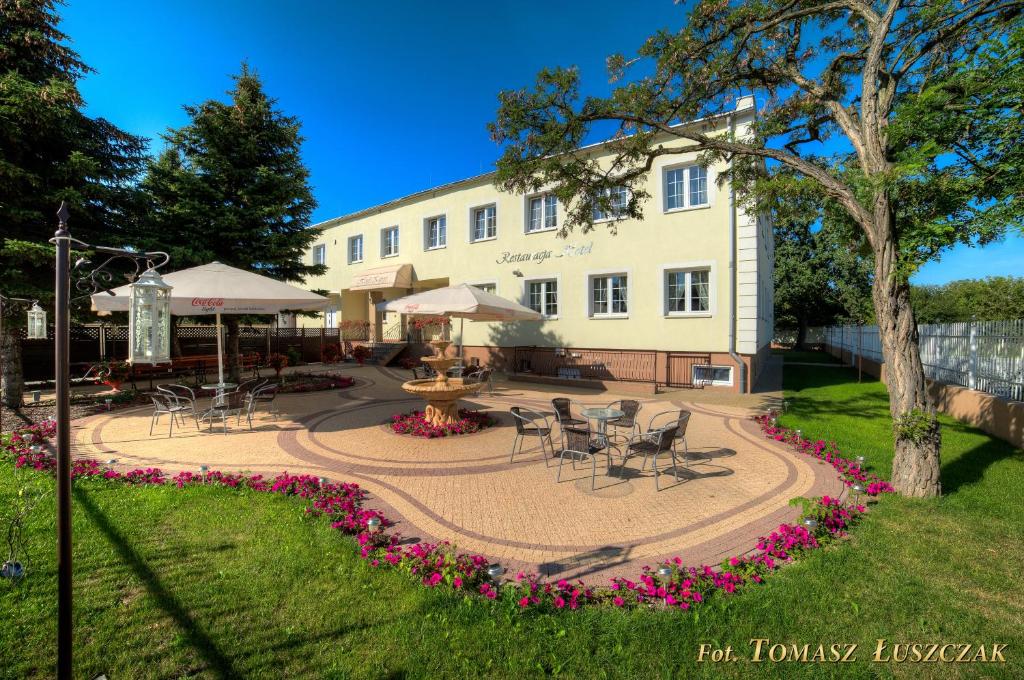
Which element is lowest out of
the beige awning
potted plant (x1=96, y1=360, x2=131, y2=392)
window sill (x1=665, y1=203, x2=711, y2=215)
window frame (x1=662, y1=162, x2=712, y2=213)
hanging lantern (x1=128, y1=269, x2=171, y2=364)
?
potted plant (x1=96, y1=360, x2=131, y2=392)

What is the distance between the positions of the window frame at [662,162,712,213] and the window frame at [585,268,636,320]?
8.34 ft

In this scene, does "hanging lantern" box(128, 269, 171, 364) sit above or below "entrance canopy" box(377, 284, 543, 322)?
below

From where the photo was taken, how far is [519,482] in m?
5.75

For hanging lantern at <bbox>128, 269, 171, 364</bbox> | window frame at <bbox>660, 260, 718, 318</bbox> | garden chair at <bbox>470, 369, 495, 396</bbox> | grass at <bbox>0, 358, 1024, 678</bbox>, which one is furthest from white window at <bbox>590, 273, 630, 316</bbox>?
hanging lantern at <bbox>128, 269, 171, 364</bbox>

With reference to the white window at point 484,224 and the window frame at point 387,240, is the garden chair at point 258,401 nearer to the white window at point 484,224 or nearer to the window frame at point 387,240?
the white window at point 484,224

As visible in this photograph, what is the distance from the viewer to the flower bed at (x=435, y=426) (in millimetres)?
8148

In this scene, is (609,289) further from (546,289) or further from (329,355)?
(329,355)

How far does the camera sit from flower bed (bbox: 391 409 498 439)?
8148 mm

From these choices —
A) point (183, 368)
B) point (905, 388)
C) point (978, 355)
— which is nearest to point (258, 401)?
point (183, 368)

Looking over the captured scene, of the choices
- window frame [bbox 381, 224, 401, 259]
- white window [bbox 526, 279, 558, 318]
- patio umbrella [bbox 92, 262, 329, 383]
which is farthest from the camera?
window frame [bbox 381, 224, 401, 259]

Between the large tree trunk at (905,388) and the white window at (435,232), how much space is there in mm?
17988

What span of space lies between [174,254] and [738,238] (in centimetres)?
1656

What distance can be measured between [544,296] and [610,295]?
9.31ft

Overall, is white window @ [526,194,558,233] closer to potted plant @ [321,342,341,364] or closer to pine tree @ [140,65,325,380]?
pine tree @ [140,65,325,380]
